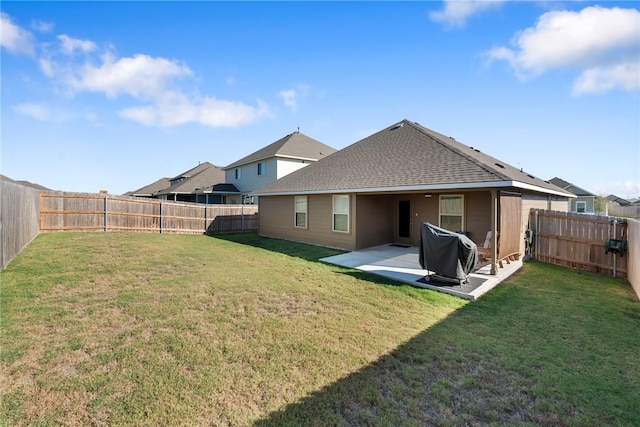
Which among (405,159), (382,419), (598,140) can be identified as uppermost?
(598,140)

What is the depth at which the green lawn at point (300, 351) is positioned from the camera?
9.67 feet

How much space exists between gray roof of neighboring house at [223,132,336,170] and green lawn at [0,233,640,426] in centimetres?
1693

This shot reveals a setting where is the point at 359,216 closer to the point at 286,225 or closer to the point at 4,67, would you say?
the point at 286,225

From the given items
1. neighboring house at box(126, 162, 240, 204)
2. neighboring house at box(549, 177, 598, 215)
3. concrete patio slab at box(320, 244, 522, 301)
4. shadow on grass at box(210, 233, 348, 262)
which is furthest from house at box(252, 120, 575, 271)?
neighboring house at box(549, 177, 598, 215)

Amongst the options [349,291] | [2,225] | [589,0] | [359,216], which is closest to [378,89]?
[359,216]

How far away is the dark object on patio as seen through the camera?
7.05 meters

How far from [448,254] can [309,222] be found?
7797mm

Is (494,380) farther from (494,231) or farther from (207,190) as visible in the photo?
(207,190)

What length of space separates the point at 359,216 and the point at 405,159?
2.93 m

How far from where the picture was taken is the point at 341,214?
41.5 ft

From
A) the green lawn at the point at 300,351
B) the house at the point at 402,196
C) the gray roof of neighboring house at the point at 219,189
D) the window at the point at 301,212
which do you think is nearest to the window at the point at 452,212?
the house at the point at 402,196

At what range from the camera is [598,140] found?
13.3m

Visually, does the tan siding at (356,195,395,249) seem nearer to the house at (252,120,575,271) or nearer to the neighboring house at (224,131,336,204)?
the house at (252,120,575,271)

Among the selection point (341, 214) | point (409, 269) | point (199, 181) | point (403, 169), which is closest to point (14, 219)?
point (341, 214)
